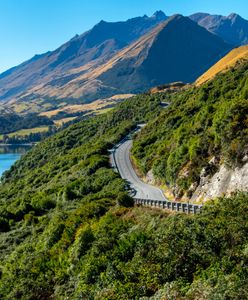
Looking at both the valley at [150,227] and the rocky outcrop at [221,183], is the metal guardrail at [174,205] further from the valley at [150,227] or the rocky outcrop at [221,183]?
the rocky outcrop at [221,183]

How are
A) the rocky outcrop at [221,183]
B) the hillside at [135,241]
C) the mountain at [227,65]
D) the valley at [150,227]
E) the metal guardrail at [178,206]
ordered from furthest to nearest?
1. the mountain at [227,65]
2. the rocky outcrop at [221,183]
3. the metal guardrail at [178,206]
4. the valley at [150,227]
5. the hillside at [135,241]

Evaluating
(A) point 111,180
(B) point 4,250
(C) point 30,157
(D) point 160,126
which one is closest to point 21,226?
(B) point 4,250

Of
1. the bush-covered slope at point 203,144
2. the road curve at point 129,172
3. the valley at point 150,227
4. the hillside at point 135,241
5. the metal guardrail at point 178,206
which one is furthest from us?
the road curve at point 129,172

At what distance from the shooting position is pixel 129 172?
75875 millimetres

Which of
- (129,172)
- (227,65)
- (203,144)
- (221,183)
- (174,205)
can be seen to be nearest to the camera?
(174,205)

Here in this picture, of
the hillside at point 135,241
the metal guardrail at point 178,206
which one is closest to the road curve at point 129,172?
the hillside at point 135,241

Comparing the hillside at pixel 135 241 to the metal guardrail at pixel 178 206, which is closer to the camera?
the hillside at pixel 135 241

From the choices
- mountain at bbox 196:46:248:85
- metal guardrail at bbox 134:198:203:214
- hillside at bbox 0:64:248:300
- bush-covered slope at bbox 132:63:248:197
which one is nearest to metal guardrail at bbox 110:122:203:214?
metal guardrail at bbox 134:198:203:214

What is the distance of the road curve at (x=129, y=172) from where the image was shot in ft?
183

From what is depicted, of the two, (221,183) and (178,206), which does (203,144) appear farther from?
(178,206)

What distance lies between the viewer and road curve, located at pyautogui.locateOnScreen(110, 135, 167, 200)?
55.9 m

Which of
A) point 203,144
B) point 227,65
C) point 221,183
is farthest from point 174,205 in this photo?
point 227,65

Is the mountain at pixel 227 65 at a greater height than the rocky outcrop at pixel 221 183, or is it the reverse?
the mountain at pixel 227 65

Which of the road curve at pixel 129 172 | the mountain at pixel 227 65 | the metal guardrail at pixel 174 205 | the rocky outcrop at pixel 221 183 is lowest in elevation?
the road curve at pixel 129 172
